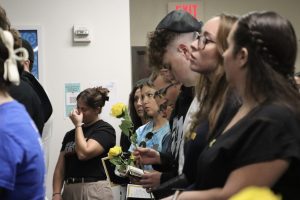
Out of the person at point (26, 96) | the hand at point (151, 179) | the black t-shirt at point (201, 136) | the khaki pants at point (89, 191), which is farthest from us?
the khaki pants at point (89, 191)

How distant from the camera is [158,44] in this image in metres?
1.99

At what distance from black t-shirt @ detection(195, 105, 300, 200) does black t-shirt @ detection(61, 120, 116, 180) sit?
76.3 inches

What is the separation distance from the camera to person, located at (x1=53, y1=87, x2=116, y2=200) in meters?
2.95

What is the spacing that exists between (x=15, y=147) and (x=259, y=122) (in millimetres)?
648

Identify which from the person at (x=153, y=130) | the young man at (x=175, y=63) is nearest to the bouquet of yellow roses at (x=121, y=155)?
the person at (x=153, y=130)

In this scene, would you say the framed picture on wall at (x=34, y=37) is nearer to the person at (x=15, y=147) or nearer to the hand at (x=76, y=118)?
the hand at (x=76, y=118)

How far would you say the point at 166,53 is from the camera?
6.40 feet

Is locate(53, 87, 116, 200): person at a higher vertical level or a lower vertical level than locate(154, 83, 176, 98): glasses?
lower

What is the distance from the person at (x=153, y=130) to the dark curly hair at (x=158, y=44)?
443 mm

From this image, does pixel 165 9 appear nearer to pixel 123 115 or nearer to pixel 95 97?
pixel 95 97

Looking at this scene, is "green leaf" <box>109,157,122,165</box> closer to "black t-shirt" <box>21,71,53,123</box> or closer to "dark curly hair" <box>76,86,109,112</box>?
"black t-shirt" <box>21,71,53,123</box>

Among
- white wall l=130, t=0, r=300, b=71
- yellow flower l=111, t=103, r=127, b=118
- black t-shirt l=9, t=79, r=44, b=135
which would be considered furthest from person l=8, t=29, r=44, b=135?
white wall l=130, t=0, r=300, b=71

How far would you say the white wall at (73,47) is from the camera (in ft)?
11.6

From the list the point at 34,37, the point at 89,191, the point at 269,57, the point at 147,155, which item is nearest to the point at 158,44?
the point at 147,155
